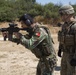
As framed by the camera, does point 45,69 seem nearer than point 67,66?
Yes

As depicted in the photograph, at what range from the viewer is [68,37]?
538 cm

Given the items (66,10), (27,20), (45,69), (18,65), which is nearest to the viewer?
(27,20)

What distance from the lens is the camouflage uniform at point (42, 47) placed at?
4957 millimetres

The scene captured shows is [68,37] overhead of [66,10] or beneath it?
beneath

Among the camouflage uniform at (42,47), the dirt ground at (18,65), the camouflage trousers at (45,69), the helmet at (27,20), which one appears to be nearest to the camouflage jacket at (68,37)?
the camouflage uniform at (42,47)

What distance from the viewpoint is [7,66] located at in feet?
32.6

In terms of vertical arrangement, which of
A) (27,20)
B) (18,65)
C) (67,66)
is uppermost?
(27,20)

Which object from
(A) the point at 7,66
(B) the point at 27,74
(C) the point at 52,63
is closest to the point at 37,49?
(C) the point at 52,63

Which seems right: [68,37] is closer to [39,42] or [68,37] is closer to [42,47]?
[42,47]

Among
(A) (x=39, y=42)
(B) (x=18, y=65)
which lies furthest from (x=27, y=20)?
(B) (x=18, y=65)

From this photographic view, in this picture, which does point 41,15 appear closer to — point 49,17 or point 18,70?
point 49,17

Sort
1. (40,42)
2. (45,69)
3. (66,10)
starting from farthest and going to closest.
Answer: (66,10), (45,69), (40,42)

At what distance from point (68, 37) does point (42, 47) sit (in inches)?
20.1

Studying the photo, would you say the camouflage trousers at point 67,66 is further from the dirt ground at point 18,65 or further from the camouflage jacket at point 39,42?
the dirt ground at point 18,65
